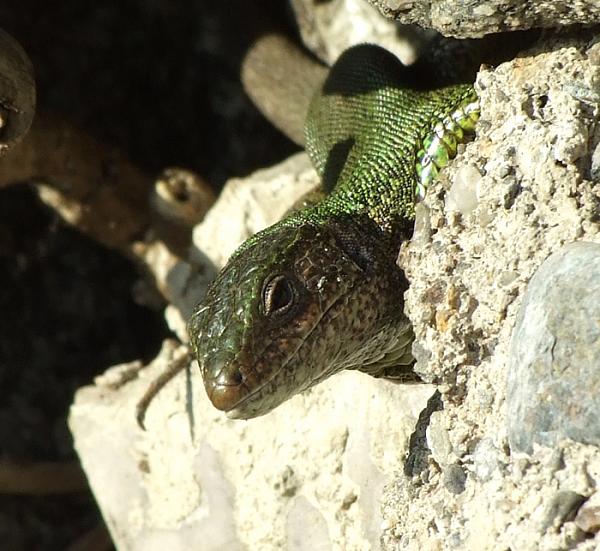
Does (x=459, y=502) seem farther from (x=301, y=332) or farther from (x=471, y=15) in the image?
(x=471, y=15)

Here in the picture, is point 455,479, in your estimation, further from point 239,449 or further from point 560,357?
point 239,449

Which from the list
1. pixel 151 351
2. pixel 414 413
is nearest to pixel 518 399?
pixel 414 413

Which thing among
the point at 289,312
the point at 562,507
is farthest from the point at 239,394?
the point at 562,507

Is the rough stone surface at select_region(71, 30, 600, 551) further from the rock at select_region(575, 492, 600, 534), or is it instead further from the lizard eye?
the lizard eye

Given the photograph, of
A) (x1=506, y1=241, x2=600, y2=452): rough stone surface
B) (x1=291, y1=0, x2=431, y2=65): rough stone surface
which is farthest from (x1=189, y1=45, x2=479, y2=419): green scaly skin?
(x1=291, y1=0, x2=431, y2=65): rough stone surface

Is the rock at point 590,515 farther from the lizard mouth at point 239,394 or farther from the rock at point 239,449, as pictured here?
the rock at point 239,449

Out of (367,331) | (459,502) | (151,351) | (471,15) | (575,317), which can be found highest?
(471,15)
